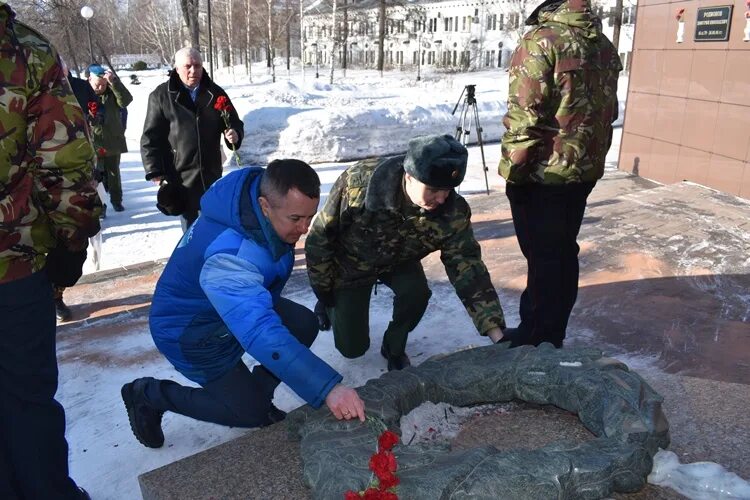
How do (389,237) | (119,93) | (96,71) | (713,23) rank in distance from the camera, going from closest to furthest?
(389,237) → (713,23) → (96,71) → (119,93)

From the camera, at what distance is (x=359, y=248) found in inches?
117

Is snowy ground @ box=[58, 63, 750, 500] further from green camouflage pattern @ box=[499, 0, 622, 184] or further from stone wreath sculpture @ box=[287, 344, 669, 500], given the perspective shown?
green camouflage pattern @ box=[499, 0, 622, 184]

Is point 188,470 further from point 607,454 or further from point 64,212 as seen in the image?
point 607,454

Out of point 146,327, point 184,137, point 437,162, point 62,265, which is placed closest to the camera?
point 62,265

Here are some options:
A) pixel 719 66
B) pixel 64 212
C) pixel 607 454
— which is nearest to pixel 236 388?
pixel 64 212

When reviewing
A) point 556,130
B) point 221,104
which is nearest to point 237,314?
point 556,130

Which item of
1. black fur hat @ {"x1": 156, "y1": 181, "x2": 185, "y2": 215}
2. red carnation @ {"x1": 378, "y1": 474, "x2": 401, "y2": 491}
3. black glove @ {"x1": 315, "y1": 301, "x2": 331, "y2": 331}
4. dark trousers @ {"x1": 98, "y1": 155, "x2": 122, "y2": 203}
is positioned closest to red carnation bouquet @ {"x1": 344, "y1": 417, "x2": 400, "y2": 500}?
red carnation @ {"x1": 378, "y1": 474, "x2": 401, "y2": 491}

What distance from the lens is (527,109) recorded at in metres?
2.69

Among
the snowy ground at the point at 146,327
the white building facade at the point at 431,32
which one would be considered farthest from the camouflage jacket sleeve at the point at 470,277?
the white building facade at the point at 431,32

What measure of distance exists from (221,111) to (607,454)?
127 inches

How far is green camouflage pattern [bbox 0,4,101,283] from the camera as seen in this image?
1.67m

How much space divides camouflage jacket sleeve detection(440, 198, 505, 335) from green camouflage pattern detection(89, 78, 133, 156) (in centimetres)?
526

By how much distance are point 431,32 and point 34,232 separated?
157ft

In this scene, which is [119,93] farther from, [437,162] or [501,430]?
[501,430]
